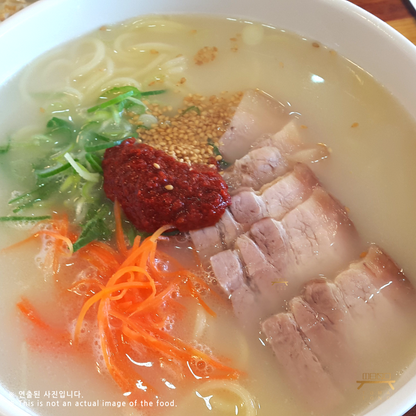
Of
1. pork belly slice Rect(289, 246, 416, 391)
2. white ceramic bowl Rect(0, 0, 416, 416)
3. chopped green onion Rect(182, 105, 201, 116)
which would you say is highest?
white ceramic bowl Rect(0, 0, 416, 416)

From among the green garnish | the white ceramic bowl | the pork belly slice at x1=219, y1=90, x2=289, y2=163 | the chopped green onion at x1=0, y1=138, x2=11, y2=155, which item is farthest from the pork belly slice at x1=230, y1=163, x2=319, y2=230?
the chopped green onion at x1=0, y1=138, x2=11, y2=155

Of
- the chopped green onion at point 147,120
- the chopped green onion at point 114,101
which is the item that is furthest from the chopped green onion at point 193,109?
the chopped green onion at point 114,101

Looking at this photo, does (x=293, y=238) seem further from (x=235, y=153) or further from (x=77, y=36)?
(x=77, y=36)

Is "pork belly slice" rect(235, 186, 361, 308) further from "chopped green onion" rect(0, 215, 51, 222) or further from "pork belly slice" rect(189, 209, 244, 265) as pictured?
"chopped green onion" rect(0, 215, 51, 222)

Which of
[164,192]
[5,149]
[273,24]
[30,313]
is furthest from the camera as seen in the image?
[273,24]

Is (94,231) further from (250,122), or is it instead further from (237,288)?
(250,122)

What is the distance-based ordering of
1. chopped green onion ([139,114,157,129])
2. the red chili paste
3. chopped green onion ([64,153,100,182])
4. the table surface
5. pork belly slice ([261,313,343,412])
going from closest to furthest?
pork belly slice ([261,313,343,412]) < the red chili paste < chopped green onion ([64,153,100,182]) < chopped green onion ([139,114,157,129]) < the table surface

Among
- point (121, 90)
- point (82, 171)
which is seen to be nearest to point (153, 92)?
point (121, 90)
